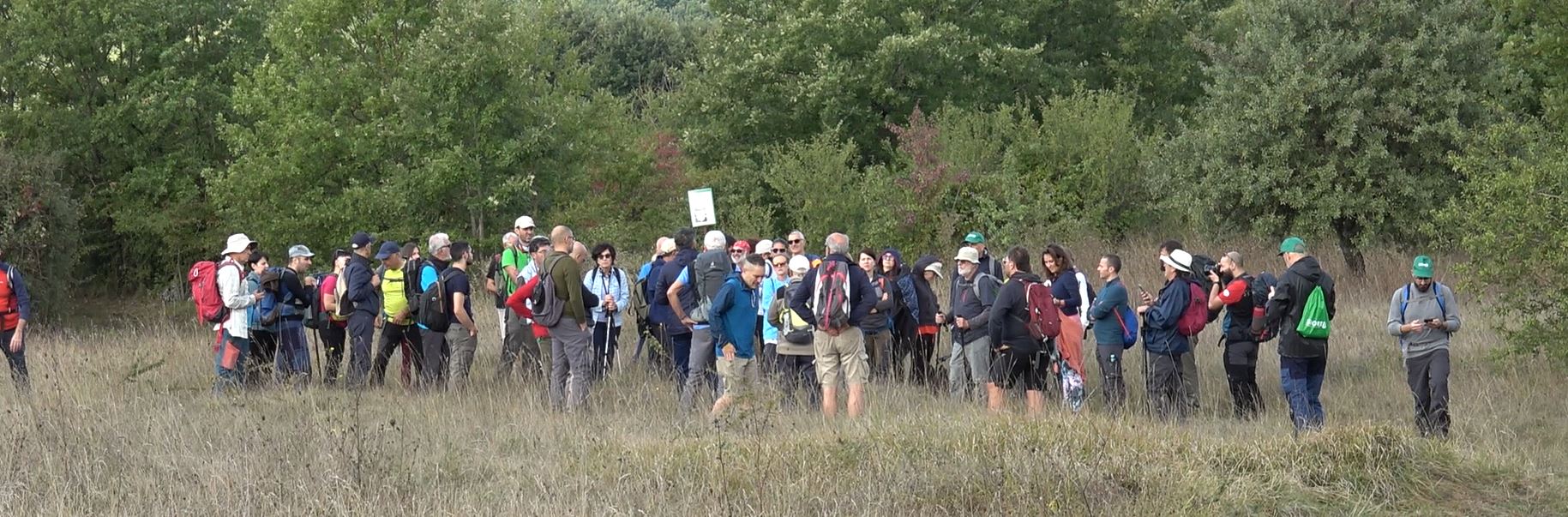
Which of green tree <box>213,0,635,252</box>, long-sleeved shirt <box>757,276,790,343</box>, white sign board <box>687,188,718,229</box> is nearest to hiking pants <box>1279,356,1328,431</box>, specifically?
long-sleeved shirt <box>757,276,790,343</box>

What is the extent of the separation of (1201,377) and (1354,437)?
16.5 ft

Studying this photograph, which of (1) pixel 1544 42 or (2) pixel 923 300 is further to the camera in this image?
(1) pixel 1544 42

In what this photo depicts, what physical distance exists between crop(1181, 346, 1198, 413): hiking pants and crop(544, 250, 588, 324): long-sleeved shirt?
474 cm

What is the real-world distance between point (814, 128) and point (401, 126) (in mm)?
12025

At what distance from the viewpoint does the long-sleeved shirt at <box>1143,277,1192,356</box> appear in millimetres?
11750

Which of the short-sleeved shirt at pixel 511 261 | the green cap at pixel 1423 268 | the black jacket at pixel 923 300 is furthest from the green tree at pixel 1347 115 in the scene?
the short-sleeved shirt at pixel 511 261

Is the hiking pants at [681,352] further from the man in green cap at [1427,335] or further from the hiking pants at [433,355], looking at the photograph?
the man in green cap at [1427,335]

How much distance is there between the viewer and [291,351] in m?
13.4

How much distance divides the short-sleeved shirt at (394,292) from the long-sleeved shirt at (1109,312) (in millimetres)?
5804

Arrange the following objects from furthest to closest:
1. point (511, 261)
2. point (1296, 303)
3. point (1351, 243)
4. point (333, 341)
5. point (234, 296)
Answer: point (1351, 243) < point (511, 261) < point (333, 341) < point (234, 296) < point (1296, 303)

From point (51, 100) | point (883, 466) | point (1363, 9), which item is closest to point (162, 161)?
point (51, 100)

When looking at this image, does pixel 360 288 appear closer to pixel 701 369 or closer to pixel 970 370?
pixel 701 369

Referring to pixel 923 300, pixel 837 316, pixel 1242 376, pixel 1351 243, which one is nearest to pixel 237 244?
pixel 837 316

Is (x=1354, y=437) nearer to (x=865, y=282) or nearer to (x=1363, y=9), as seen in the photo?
(x=865, y=282)
